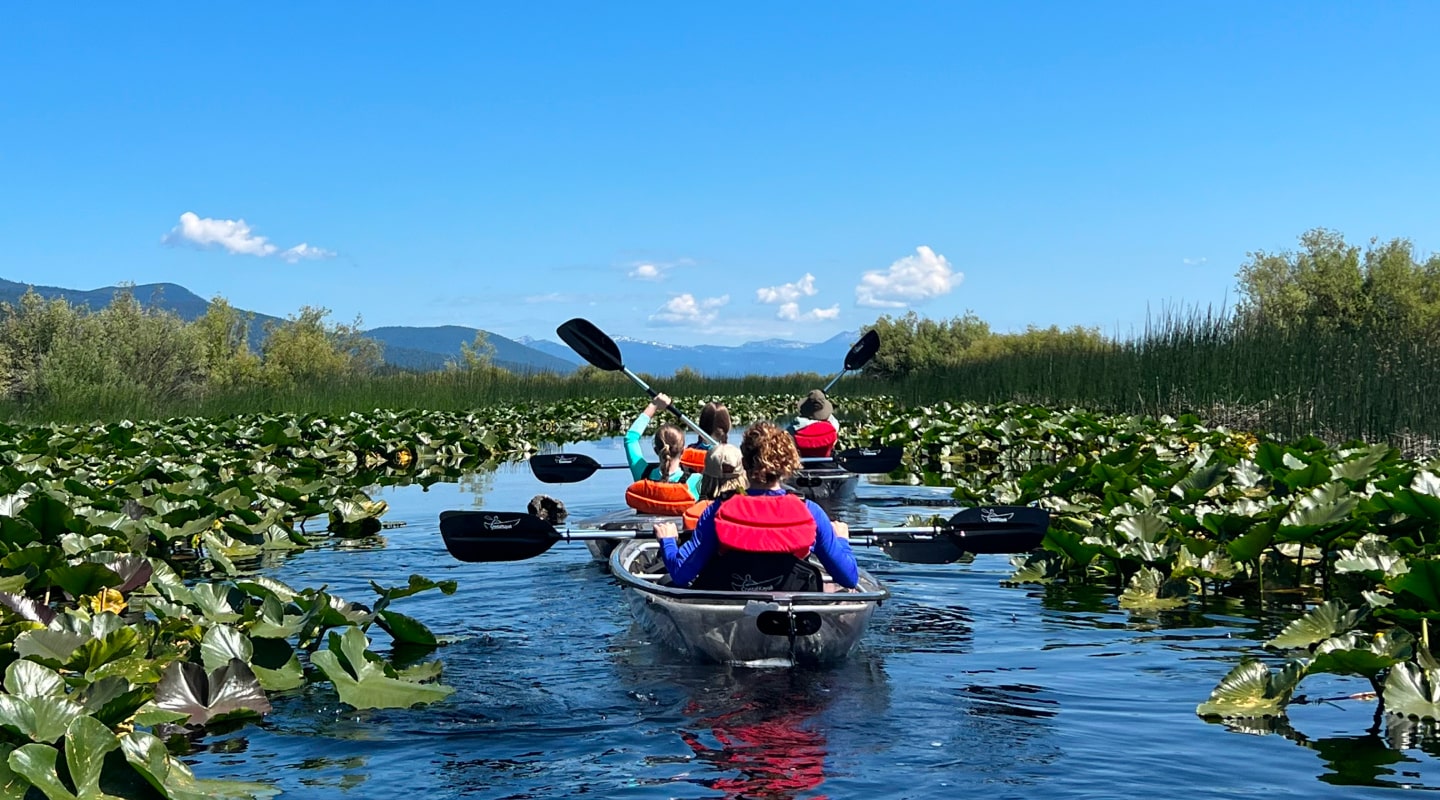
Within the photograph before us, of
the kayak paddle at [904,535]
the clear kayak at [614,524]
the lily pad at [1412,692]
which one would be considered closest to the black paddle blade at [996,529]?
the kayak paddle at [904,535]

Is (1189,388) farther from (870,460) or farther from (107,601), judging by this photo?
(107,601)

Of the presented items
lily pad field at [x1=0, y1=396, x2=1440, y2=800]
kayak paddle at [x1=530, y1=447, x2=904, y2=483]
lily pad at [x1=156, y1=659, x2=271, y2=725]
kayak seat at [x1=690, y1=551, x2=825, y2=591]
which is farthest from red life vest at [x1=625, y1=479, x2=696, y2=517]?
lily pad at [x1=156, y1=659, x2=271, y2=725]

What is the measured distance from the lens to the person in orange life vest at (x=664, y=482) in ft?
29.2

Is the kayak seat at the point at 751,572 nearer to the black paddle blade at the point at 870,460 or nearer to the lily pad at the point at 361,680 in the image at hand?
the lily pad at the point at 361,680

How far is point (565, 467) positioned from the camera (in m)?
12.3

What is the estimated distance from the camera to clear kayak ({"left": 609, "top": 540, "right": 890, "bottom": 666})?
5.37m

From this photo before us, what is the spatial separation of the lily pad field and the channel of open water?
0.02 metres

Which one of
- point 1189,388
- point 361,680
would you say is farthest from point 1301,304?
point 361,680

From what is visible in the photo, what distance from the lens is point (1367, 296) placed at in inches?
1752

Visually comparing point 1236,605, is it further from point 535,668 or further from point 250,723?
point 250,723

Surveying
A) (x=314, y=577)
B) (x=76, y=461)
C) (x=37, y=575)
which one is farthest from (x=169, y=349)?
(x=37, y=575)

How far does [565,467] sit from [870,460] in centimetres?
362

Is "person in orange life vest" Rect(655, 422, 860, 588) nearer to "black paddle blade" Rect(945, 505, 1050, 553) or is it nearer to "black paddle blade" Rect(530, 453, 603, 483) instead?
"black paddle blade" Rect(945, 505, 1050, 553)

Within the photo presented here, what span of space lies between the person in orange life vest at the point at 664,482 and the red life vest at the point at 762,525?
10.7 ft
